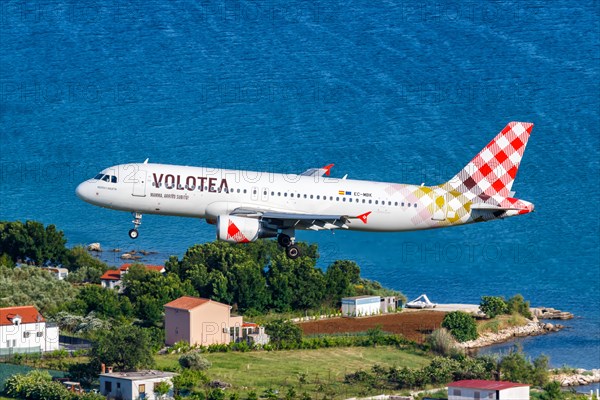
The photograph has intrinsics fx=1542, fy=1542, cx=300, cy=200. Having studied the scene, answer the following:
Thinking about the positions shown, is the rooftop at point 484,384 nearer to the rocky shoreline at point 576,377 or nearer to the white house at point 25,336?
the rocky shoreline at point 576,377

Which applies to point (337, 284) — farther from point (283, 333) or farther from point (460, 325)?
point (283, 333)

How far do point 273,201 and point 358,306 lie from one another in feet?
196

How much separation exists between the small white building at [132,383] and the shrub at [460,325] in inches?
1644

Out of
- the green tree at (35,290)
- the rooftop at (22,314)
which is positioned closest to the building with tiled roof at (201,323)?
the rooftop at (22,314)

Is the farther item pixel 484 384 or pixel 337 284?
pixel 337 284

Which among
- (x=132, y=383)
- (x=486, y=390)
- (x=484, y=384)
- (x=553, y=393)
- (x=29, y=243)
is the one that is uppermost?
(x=29, y=243)

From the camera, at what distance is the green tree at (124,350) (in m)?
120

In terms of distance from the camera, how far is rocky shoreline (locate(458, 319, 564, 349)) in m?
155

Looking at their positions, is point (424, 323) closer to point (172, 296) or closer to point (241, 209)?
point (172, 296)

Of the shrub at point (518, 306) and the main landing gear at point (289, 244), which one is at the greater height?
the shrub at point (518, 306)

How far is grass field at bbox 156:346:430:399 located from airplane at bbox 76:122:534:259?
22.5 metres

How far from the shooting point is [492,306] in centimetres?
16375

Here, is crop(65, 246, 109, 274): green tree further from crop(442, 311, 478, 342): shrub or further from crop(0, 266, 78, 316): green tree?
crop(442, 311, 478, 342): shrub

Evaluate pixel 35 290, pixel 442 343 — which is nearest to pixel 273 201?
pixel 442 343
